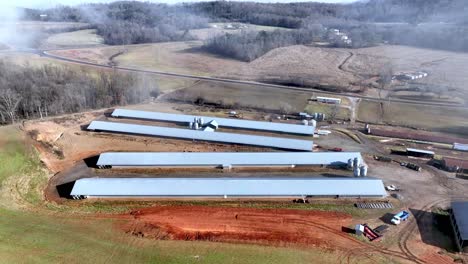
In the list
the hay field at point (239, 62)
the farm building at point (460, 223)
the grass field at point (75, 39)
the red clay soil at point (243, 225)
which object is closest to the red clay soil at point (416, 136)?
the farm building at point (460, 223)

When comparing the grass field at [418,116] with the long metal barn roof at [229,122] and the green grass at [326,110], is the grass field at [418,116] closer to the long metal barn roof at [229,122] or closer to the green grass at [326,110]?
the green grass at [326,110]

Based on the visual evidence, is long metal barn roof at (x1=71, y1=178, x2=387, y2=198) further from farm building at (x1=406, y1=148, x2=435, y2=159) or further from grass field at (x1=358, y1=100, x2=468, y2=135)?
grass field at (x1=358, y1=100, x2=468, y2=135)

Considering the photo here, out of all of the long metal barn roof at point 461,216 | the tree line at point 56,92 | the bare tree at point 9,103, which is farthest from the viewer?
the tree line at point 56,92

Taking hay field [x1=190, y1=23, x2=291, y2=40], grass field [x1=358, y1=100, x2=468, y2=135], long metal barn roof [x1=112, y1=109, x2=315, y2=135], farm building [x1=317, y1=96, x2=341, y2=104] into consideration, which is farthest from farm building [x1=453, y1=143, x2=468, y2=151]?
hay field [x1=190, y1=23, x2=291, y2=40]

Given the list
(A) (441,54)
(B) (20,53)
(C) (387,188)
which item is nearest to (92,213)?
(C) (387,188)

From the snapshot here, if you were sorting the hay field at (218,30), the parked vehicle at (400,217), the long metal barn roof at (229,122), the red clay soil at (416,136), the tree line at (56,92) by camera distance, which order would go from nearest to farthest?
the parked vehicle at (400,217) → the red clay soil at (416,136) → the long metal barn roof at (229,122) → the tree line at (56,92) → the hay field at (218,30)

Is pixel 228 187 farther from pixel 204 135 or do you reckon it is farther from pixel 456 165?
pixel 456 165
